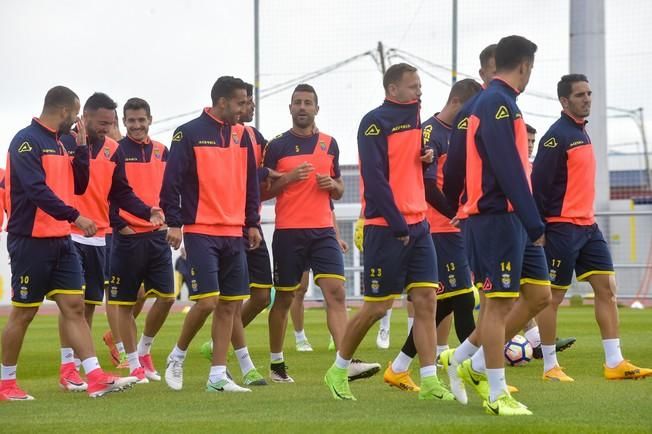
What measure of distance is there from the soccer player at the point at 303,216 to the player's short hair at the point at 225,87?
1.05m

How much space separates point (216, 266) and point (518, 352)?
3.41 meters

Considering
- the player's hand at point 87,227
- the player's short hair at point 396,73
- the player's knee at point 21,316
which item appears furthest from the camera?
the player's knee at point 21,316

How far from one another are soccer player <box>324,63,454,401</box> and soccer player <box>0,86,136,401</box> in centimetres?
202

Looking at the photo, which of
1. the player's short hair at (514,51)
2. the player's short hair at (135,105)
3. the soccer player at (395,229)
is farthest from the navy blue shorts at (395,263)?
the player's short hair at (135,105)

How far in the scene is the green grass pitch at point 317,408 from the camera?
7082 mm

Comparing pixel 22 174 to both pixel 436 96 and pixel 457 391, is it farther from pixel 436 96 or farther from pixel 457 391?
pixel 436 96

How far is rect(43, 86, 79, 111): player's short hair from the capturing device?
9484mm

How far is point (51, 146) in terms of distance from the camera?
9.47 m

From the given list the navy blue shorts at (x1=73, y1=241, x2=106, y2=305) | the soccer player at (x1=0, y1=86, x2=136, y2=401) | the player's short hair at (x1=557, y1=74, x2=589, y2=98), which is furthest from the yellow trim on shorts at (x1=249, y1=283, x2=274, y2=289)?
the player's short hair at (x1=557, y1=74, x2=589, y2=98)

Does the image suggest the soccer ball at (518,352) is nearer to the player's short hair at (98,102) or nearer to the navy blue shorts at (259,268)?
the navy blue shorts at (259,268)

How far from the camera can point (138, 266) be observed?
11.0 metres

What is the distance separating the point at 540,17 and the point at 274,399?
687 inches

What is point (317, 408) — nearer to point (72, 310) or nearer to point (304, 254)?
point (72, 310)

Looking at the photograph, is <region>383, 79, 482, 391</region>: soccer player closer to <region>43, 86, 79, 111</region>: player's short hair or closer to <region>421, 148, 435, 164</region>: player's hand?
<region>421, 148, 435, 164</region>: player's hand
